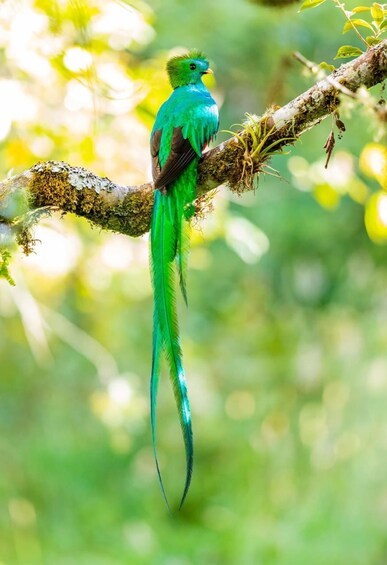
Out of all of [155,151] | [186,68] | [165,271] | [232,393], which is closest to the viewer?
[165,271]

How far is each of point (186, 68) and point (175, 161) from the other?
52 centimetres

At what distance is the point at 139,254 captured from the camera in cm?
375

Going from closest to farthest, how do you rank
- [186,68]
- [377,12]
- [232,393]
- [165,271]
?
[377,12]
[165,271]
[186,68]
[232,393]

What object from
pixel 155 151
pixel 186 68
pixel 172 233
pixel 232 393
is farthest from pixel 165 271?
pixel 232 393

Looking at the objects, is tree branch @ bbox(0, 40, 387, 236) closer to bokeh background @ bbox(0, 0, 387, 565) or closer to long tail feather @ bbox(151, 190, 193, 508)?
long tail feather @ bbox(151, 190, 193, 508)

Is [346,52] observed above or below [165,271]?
above

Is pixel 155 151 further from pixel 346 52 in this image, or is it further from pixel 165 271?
pixel 346 52

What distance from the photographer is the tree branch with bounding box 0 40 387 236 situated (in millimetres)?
1448

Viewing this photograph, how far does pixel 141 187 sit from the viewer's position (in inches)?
65.9

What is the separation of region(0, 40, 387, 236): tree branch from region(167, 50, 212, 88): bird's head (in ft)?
1.56

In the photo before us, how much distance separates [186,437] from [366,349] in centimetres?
401

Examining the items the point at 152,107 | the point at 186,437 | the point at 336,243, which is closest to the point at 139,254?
the point at 152,107

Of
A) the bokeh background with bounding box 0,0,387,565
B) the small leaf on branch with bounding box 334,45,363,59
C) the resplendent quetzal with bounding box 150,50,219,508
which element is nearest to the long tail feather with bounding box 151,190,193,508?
the resplendent quetzal with bounding box 150,50,219,508

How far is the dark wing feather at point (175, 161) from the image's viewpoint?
1.63 meters
